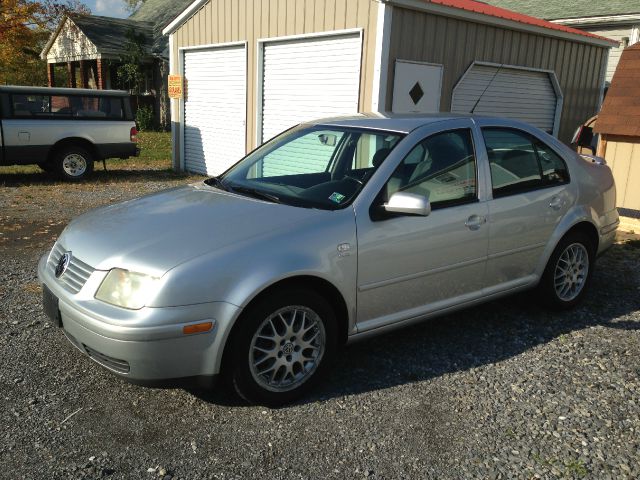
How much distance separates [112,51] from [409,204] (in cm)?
2275

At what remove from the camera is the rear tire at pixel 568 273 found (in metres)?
4.83

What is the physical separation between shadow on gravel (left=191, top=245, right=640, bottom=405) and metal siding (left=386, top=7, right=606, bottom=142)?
4.96 metres

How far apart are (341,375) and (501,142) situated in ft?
6.86

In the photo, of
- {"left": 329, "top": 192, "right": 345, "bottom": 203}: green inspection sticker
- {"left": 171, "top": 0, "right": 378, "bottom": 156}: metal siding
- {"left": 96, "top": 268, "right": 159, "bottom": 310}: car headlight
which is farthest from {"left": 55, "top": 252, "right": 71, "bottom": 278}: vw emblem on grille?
{"left": 171, "top": 0, "right": 378, "bottom": 156}: metal siding

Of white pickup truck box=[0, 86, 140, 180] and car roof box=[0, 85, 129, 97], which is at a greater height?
car roof box=[0, 85, 129, 97]

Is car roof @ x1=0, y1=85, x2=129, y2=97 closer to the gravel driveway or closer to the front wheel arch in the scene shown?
the gravel driveway

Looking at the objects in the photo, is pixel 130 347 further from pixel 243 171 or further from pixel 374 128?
pixel 374 128

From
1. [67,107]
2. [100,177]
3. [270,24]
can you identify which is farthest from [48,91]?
[270,24]

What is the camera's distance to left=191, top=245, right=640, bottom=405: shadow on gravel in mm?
3812

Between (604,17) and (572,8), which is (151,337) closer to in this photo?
(604,17)

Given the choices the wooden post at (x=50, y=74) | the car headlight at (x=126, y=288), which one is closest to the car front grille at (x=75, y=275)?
the car headlight at (x=126, y=288)

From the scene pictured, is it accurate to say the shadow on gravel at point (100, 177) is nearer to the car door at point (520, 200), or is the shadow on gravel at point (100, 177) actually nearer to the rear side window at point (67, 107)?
the rear side window at point (67, 107)

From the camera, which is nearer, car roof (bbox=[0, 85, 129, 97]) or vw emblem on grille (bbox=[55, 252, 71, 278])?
vw emblem on grille (bbox=[55, 252, 71, 278])

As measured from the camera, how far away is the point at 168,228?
3408mm
